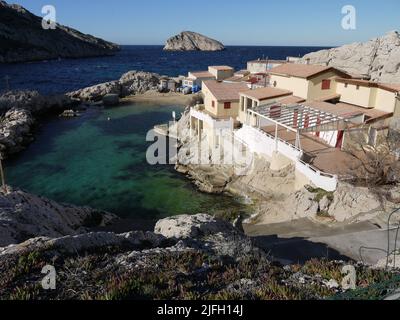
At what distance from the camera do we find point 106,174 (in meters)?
34.9

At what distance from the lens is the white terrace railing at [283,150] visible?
22.1 metres

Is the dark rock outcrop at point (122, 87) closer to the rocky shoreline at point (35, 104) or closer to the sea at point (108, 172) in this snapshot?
the rocky shoreline at point (35, 104)

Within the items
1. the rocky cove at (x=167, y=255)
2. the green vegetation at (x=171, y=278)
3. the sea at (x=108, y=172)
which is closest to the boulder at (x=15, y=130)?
the sea at (x=108, y=172)

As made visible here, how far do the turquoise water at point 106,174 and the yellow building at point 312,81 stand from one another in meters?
14.9

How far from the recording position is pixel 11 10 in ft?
538

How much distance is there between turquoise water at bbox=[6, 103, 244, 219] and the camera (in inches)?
1120

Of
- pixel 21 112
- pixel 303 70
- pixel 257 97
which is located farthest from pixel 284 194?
pixel 21 112

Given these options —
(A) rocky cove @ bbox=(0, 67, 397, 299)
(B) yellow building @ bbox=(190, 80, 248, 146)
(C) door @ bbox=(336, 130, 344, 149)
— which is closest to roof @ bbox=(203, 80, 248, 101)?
(B) yellow building @ bbox=(190, 80, 248, 146)

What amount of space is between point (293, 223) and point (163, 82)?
64.9 m

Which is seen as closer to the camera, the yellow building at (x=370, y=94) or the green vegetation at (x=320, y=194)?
the green vegetation at (x=320, y=194)

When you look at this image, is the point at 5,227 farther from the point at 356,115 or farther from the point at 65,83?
the point at 65,83

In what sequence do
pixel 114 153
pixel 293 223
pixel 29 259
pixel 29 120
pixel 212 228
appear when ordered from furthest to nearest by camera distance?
pixel 29 120
pixel 114 153
pixel 293 223
pixel 212 228
pixel 29 259

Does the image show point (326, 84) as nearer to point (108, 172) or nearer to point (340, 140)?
point (340, 140)

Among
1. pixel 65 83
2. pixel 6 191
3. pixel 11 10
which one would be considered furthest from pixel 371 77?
pixel 11 10
